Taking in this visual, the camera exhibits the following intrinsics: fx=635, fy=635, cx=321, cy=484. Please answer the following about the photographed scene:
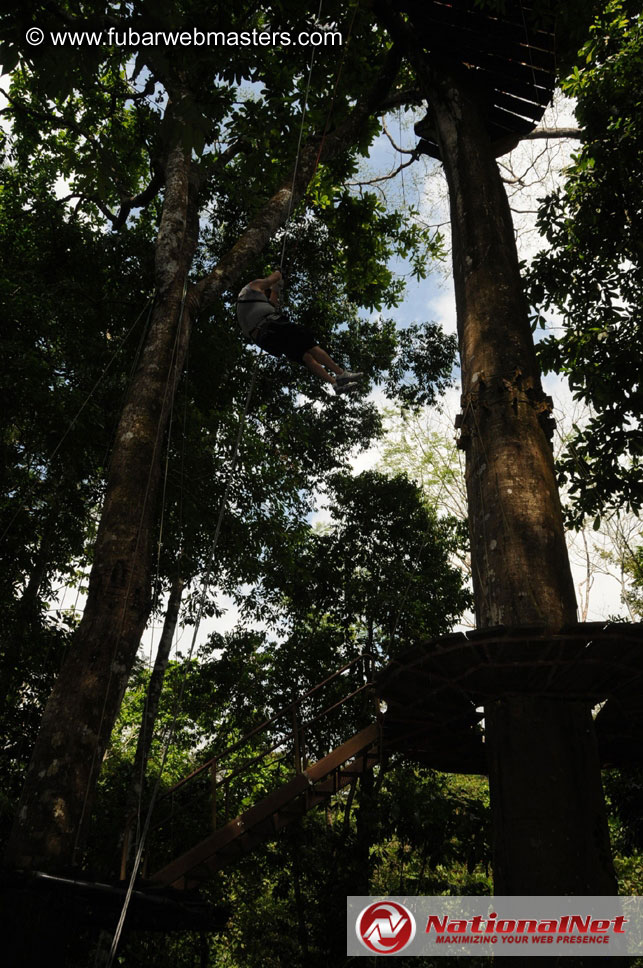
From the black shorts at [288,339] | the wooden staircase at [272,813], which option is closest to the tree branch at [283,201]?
the black shorts at [288,339]

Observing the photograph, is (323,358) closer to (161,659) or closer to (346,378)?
(346,378)

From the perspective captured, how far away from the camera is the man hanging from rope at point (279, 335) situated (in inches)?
242

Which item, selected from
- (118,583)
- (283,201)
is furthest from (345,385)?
(283,201)

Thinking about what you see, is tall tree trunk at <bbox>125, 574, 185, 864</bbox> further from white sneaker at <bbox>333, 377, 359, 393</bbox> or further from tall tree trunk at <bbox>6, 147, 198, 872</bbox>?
white sneaker at <bbox>333, 377, 359, 393</bbox>

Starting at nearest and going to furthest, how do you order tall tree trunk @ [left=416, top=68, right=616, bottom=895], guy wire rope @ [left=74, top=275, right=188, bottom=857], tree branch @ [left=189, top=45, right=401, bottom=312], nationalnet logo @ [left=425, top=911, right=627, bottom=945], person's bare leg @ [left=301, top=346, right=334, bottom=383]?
1. nationalnet logo @ [left=425, top=911, right=627, bottom=945]
2. tall tree trunk @ [left=416, top=68, right=616, bottom=895]
3. guy wire rope @ [left=74, top=275, right=188, bottom=857]
4. person's bare leg @ [left=301, top=346, right=334, bottom=383]
5. tree branch @ [left=189, top=45, right=401, bottom=312]

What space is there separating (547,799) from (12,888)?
3152 millimetres

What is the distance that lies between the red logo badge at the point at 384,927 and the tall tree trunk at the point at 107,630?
513 centimetres

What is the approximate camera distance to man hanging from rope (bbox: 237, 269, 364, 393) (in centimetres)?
614

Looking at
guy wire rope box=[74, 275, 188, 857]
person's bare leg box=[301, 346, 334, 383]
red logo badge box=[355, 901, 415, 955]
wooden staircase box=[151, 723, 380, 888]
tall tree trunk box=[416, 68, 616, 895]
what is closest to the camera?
tall tree trunk box=[416, 68, 616, 895]

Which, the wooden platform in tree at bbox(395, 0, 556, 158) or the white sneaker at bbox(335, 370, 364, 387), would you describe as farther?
the wooden platform in tree at bbox(395, 0, 556, 158)

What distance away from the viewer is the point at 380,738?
596 centimetres

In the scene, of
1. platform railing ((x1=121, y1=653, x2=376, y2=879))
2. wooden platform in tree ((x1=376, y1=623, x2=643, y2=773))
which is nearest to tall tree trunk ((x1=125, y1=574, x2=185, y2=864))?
platform railing ((x1=121, y1=653, x2=376, y2=879))

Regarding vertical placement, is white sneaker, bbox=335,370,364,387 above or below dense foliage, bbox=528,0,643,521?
below

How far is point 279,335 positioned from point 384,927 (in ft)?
24.8
